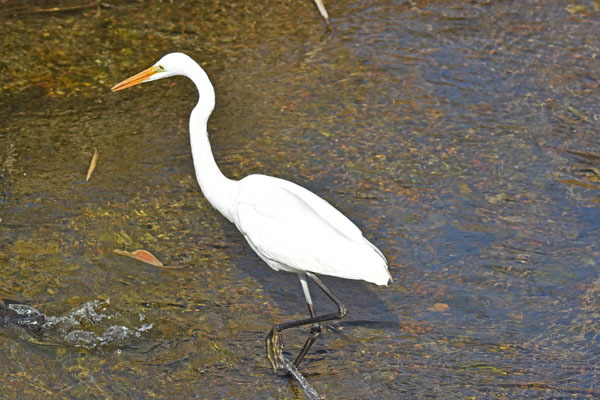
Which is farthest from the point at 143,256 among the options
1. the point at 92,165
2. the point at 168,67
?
the point at 168,67

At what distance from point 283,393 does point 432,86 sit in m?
3.55

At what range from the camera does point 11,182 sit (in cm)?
552

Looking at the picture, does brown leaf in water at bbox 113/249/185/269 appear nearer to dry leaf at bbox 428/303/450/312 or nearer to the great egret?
the great egret

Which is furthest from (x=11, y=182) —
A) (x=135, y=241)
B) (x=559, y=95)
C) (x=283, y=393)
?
(x=559, y=95)

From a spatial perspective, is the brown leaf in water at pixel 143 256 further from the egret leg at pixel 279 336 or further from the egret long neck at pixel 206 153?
the egret leg at pixel 279 336

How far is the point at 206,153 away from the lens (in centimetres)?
428

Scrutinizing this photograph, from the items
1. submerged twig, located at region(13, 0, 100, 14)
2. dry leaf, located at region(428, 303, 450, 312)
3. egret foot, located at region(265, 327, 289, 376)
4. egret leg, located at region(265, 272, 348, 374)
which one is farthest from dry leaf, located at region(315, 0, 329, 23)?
egret foot, located at region(265, 327, 289, 376)

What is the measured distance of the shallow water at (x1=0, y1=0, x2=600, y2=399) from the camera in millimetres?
4148

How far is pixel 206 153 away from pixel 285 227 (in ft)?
1.92

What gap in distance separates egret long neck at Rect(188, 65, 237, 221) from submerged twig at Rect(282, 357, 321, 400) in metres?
0.83

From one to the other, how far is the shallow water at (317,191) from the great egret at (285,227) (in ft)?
1.22

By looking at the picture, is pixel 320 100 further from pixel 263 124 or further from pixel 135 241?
pixel 135 241

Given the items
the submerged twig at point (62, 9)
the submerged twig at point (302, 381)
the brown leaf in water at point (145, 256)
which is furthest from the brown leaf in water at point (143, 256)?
the submerged twig at point (62, 9)

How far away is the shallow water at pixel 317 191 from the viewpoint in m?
4.15
